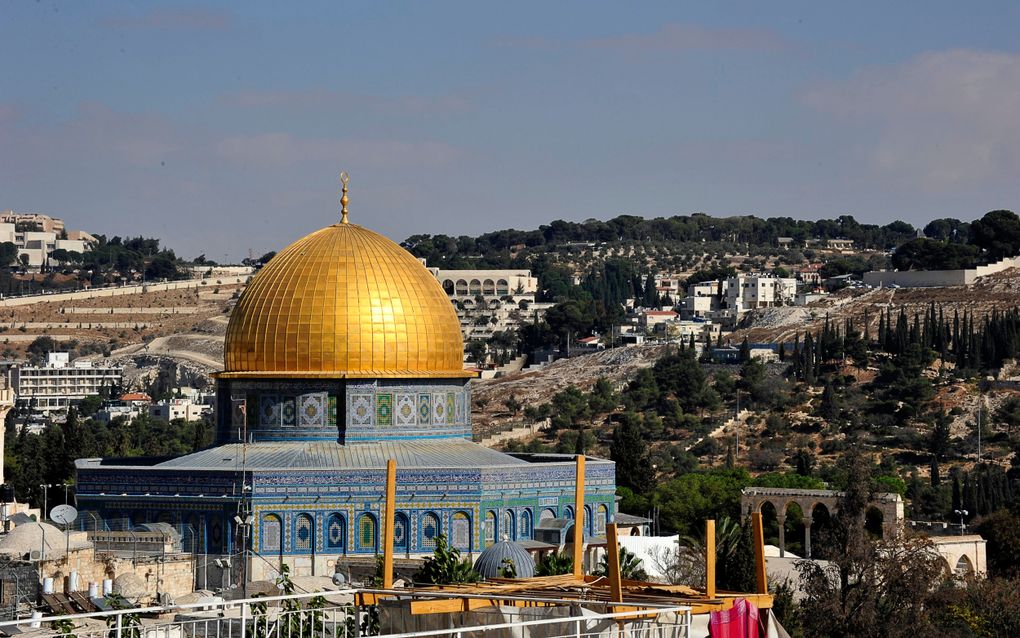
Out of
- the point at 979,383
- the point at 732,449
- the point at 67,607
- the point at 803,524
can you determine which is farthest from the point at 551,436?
the point at 67,607

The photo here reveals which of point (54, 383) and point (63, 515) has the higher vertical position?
point (63, 515)

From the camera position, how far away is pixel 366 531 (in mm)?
35938

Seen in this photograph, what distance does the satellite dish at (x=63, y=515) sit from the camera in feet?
116

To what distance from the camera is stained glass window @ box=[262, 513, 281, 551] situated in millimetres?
35625

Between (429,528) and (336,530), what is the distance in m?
1.61

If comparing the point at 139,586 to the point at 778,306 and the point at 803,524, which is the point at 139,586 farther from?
the point at 778,306

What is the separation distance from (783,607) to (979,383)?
54.7m

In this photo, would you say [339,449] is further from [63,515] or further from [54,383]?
[54,383]

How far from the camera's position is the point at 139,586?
1248 inches

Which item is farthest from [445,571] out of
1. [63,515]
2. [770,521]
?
[770,521]

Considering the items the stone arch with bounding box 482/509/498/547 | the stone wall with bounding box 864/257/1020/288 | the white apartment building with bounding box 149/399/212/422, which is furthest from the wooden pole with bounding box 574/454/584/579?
the stone wall with bounding box 864/257/1020/288

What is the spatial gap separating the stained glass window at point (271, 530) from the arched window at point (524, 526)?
14.3 feet

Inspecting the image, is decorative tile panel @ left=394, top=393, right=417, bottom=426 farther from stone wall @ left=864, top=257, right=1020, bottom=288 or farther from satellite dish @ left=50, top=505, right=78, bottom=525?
stone wall @ left=864, top=257, right=1020, bottom=288

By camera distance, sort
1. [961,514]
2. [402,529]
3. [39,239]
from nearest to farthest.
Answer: [402,529], [961,514], [39,239]
